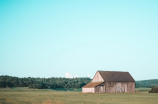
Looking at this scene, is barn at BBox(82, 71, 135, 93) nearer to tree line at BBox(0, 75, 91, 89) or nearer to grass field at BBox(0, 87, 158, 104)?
grass field at BBox(0, 87, 158, 104)

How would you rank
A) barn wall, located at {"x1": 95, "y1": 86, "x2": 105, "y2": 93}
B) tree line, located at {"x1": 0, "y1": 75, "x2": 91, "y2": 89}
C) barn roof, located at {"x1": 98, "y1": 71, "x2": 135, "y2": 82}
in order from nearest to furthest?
barn wall, located at {"x1": 95, "y1": 86, "x2": 105, "y2": 93} → barn roof, located at {"x1": 98, "y1": 71, "x2": 135, "y2": 82} → tree line, located at {"x1": 0, "y1": 75, "x2": 91, "y2": 89}

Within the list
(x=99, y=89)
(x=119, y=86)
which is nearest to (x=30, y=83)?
(x=99, y=89)

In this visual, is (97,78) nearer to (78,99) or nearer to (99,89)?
(99,89)

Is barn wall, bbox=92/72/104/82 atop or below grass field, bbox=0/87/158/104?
atop

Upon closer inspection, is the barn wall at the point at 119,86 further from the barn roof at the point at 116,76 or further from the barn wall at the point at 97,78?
the barn wall at the point at 97,78

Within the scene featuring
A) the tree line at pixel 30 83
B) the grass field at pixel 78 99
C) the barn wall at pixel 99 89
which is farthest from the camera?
the tree line at pixel 30 83

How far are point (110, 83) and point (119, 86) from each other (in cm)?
372

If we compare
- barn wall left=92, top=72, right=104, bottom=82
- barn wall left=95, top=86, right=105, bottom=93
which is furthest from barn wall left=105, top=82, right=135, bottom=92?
barn wall left=92, top=72, right=104, bottom=82

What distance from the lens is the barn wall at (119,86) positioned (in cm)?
6956

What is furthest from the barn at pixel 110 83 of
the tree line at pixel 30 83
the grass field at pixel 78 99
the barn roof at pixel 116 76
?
the tree line at pixel 30 83

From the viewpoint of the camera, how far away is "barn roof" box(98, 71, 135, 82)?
233ft

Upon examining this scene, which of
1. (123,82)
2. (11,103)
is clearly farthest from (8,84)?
(11,103)

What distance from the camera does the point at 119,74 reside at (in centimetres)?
7481

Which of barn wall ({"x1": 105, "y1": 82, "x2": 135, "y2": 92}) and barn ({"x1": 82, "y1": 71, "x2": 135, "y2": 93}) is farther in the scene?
barn wall ({"x1": 105, "y1": 82, "x2": 135, "y2": 92})
